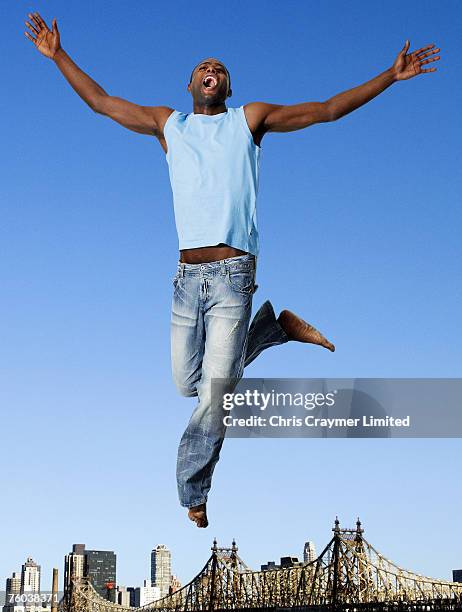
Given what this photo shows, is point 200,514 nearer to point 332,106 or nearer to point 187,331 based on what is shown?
point 187,331

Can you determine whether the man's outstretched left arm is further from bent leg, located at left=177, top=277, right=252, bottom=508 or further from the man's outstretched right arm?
bent leg, located at left=177, top=277, right=252, bottom=508

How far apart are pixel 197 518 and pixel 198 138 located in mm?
1964

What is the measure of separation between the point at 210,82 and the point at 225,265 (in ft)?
3.35

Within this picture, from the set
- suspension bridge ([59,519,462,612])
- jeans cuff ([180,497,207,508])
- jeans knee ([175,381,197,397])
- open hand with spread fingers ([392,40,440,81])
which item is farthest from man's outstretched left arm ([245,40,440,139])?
suspension bridge ([59,519,462,612])

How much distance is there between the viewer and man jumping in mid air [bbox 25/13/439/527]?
16.2 ft

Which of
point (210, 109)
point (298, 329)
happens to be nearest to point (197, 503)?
point (298, 329)

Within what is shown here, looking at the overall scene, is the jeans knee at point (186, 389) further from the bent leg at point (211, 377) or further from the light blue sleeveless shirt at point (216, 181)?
the light blue sleeveless shirt at point (216, 181)

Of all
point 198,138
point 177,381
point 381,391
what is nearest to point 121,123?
point 198,138

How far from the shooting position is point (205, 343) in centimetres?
502

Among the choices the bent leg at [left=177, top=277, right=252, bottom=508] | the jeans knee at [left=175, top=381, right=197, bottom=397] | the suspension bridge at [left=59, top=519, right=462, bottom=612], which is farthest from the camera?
the suspension bridge at [left=59, top=519, right=462, bottom=612]

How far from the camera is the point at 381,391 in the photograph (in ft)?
20.3

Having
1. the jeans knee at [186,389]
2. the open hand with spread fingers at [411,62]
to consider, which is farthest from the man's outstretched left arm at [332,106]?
the jeans knee at [186,389]

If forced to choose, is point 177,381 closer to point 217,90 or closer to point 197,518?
point 197,518

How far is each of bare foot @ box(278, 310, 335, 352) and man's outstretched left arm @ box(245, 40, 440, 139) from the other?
1138 millimetres
